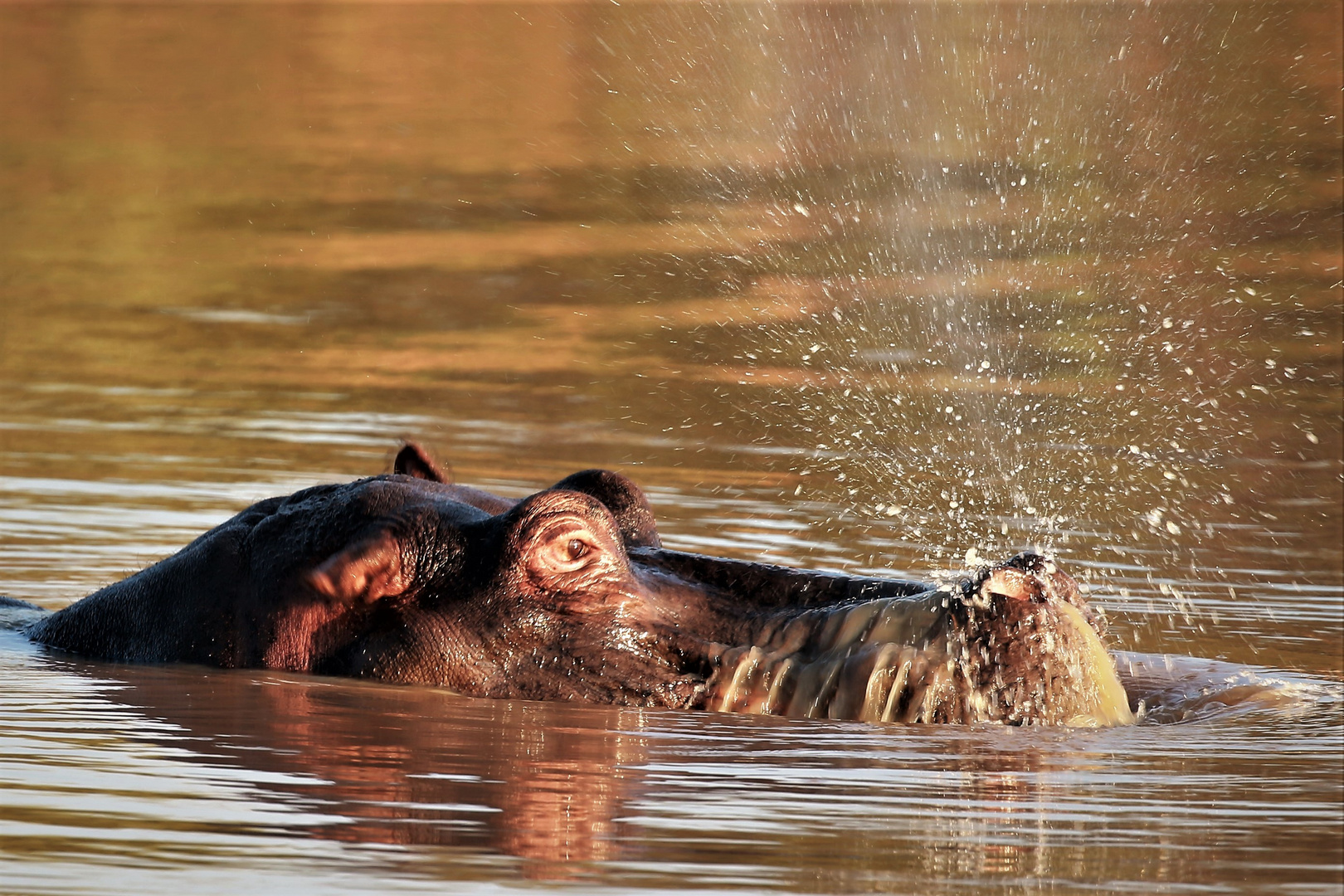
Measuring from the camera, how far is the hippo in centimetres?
614

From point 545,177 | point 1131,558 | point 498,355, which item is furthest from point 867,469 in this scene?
point 545,177

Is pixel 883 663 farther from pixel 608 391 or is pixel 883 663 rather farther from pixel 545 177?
pixel 545 177

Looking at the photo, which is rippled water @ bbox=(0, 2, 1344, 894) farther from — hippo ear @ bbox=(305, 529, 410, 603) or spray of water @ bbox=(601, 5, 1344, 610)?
hippo ear @ bbox=(305, 529, 410, 603)

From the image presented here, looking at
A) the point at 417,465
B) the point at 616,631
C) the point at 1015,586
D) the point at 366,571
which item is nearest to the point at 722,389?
the point at 417,465

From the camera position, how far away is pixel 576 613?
635 centimetres

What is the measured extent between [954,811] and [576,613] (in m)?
1.48

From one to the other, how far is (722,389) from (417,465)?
19.7 feet

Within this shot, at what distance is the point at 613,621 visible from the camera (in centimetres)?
633

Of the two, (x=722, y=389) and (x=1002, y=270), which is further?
(x=1002, y=270)

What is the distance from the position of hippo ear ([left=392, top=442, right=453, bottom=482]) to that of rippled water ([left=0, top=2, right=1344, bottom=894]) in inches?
39.0

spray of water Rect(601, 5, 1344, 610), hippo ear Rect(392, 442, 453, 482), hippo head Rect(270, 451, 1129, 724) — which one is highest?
spray of water Rect(601, 5, 1344, 610)

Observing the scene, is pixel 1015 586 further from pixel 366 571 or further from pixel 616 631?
pixel 366 571

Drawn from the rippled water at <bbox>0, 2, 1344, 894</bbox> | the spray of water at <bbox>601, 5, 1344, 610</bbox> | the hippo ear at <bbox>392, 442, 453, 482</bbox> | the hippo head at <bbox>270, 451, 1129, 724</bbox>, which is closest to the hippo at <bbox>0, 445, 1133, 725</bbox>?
the hippo head at <bbox>270, 451, 1129, 724</bbox>

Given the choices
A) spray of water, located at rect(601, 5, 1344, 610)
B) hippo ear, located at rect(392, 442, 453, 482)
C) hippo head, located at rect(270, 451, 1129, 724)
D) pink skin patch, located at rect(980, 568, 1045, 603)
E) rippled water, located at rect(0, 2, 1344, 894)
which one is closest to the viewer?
rippled water, located at rect(0, 2, 1344, 894)
